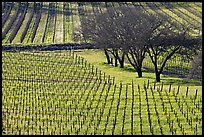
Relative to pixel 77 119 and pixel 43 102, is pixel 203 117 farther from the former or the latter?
pixel 43 102

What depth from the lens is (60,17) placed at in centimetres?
10262

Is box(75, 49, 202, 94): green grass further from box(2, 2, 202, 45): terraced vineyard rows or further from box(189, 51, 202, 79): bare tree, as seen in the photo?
box(2, 2, 202, 45): terraced vineyard rows

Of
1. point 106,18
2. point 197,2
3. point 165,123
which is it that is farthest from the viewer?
point 197,2

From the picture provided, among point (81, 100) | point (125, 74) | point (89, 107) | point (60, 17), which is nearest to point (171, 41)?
point (125, 74)

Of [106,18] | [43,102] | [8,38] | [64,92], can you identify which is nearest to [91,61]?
[106,18]

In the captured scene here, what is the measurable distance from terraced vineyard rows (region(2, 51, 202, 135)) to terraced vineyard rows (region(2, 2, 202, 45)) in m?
32.3

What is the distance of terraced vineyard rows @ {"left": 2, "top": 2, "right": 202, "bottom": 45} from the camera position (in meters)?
83.7

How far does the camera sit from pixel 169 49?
53875 millimetres

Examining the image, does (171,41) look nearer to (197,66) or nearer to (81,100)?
(197,66)

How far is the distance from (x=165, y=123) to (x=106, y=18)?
108 ft

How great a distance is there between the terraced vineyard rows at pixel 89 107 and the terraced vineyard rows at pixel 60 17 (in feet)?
106

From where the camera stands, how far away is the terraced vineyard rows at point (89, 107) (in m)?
27.2

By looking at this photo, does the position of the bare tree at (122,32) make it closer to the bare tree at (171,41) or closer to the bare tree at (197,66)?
the bare tree at (171,41)

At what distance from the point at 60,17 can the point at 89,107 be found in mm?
71726
